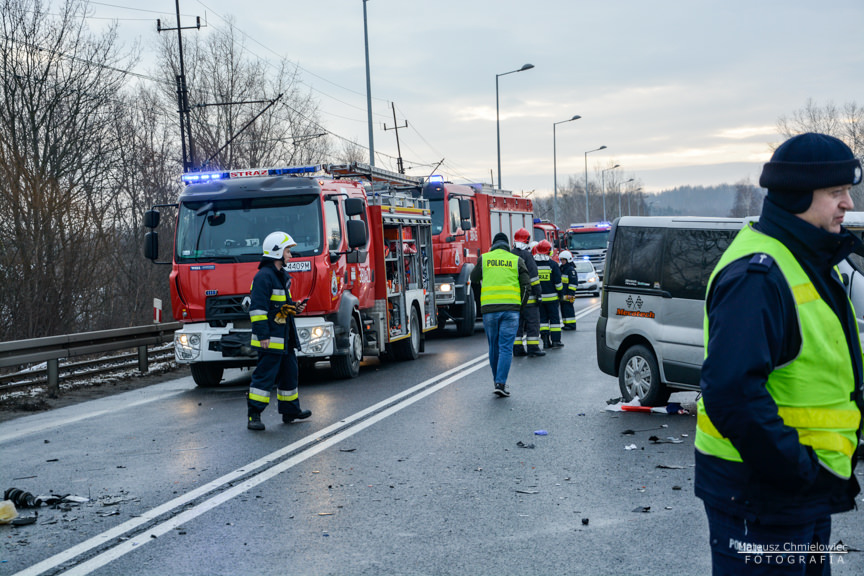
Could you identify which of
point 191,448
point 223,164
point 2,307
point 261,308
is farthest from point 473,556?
point 223,164

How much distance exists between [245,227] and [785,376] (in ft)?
37.0

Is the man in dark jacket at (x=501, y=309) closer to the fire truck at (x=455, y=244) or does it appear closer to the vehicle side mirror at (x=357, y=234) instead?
the vehicle side mirror at (x=357, y=234)

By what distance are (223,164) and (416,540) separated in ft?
119

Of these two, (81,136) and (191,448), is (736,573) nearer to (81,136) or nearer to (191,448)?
(191,448)

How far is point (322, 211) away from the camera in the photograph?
13258 mm

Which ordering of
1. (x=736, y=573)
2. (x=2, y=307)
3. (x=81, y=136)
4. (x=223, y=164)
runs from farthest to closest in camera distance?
(x=223, y=164), (x=81, y=136), (x=2, y=307), (x=736, y=573)

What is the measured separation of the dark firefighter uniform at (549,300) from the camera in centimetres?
1770

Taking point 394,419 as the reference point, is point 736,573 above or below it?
above

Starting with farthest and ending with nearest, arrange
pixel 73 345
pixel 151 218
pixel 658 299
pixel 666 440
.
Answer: pixel 73 345, pixel 151 218, pixel 658 299, pixel 666 440

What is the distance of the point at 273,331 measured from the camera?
32.7 feet

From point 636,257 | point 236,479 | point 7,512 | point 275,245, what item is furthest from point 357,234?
point 7,512

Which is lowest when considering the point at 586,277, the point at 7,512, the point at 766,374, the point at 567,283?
the point at 586,277

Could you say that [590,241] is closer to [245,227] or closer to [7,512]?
[245,227]

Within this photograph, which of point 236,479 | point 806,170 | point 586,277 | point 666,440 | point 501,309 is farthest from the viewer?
point 586,277
